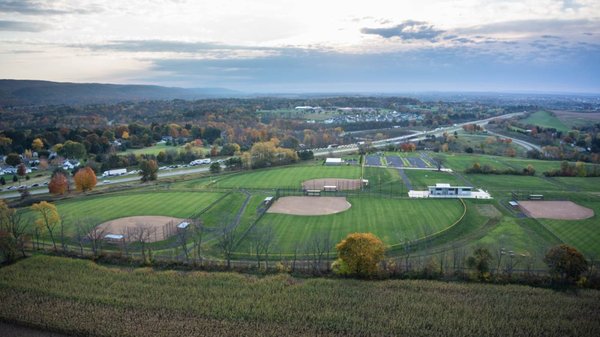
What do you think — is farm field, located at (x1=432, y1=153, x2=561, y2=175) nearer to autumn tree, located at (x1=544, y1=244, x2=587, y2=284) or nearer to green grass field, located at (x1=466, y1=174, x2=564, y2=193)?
green grass field, located at (x1=466, y1=174, x2=564, y2=193)

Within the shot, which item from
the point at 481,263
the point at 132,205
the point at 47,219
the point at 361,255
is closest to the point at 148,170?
the point at 132,205

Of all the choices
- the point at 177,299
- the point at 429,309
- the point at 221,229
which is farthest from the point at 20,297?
the point at 429,309

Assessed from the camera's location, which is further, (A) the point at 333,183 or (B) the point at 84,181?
(A) the point at 333,183

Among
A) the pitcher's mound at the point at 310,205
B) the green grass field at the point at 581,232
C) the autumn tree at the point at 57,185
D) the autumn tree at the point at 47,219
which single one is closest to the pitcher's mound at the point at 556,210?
the green grass field at the point at 581,232

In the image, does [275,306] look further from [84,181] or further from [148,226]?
[84,181]

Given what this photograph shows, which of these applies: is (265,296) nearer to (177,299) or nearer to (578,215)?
(177,299)
